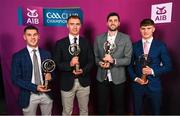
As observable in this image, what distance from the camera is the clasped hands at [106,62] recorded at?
340 cm

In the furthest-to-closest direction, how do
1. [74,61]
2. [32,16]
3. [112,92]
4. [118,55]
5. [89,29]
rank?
[89,29], [32,16], [112,92], [118,55], [74,61]

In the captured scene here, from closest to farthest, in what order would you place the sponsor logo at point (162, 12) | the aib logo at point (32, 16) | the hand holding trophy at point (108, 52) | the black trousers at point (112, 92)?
the hand holding trophy at point (108, 52), the black trousers at point (112, 92), the sponsor logo at point (162, 12), the aib logo at point (32, 16)

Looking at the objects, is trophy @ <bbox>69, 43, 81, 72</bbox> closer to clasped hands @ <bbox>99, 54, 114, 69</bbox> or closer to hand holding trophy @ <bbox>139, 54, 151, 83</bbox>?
clasped hands @ <bbox>99, 54, 114, 69</bbox>

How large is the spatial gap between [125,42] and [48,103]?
1248 mm

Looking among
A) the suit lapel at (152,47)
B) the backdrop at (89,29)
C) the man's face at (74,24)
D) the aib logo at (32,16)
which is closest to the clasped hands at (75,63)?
the man's face at (74,24)

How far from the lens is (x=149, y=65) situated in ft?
11.1

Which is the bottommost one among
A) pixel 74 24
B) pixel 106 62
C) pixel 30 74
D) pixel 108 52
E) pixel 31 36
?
pixel 30 74

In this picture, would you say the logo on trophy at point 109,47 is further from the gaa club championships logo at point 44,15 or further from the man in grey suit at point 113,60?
Answer: the gaa club championships logo at point 44,15

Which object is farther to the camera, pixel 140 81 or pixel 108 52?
pixel 108 52

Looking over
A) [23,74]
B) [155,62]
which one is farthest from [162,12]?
[23,74]

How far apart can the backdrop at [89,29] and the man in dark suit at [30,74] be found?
102cm

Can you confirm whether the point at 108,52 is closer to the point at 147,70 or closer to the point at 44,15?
the point at 147,70

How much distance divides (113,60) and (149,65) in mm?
449

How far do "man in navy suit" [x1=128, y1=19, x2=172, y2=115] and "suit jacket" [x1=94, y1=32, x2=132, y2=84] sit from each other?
0.37 ft
